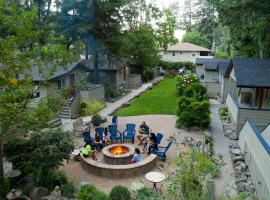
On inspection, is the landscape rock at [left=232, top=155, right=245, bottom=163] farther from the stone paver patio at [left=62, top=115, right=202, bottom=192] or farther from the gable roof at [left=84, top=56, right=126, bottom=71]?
the gable roof at [left=84, top=56, right=126, bottom=71]

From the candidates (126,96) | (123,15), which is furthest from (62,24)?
(126,96)

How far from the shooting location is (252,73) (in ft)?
64.3

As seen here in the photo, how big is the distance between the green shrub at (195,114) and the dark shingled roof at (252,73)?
3274 millimetres

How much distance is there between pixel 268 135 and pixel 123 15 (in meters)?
22.4

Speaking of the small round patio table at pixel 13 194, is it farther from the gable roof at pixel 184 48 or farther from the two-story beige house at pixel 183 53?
the gable roof at pixel 184 48

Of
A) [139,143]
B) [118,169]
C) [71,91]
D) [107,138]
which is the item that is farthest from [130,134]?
[71,91]

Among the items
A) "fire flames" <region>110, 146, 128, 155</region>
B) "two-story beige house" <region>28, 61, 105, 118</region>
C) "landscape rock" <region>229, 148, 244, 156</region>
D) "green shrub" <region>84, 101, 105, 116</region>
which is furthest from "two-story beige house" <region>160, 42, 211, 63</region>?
"fire flames" <region>110, 146, 128, 155</region>

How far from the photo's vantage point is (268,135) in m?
13.7

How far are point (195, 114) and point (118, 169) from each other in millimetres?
8880

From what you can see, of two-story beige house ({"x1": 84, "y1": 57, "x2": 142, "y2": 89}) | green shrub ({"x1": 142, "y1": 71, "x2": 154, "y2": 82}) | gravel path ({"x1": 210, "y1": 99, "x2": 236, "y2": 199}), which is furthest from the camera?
green shrub ({"x1": 142, "y1": 71, "x2": 154, "y2": 82})

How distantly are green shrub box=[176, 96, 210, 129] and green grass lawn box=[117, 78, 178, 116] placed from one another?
18.8 feet

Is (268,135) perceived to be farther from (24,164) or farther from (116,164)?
(24,164)

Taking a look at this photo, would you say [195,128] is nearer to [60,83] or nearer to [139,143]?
[139,143]

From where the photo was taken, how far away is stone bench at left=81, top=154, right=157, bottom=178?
1488 centimetres
